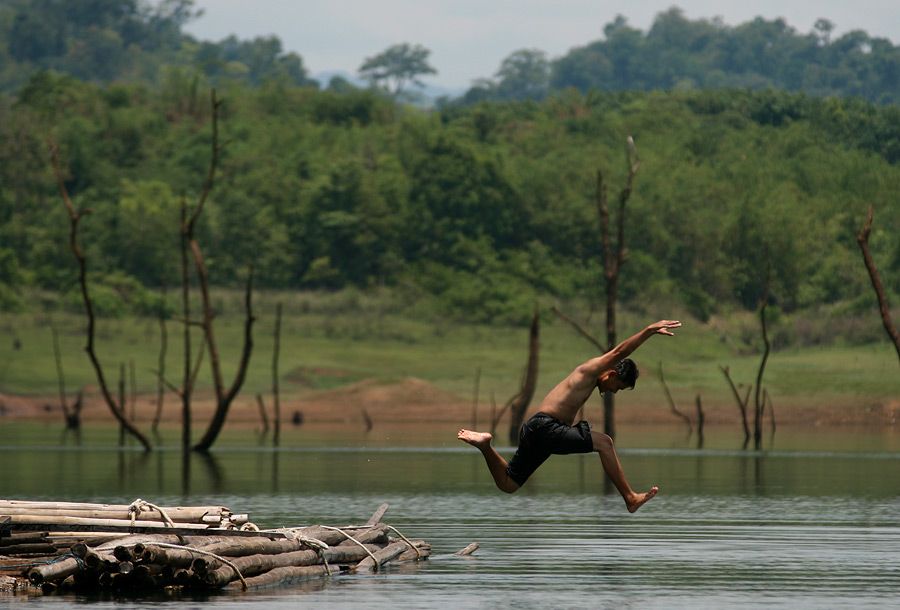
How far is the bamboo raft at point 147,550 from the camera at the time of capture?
1623cm

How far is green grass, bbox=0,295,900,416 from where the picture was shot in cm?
7531

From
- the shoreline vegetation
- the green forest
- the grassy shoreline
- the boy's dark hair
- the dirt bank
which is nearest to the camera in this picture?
the boy's dark hair

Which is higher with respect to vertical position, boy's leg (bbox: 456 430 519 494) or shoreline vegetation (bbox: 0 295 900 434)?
boy's leg (bbox: 456 430 519 494)

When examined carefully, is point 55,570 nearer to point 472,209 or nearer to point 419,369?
point 419,369

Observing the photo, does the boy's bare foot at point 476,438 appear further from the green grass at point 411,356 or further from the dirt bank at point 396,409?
the green grass at point 411,356

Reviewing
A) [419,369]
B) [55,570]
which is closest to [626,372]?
[55,570]

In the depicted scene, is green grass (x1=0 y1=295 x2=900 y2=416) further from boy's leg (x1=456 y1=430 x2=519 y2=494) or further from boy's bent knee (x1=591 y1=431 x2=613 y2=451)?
boy's bent knee (x1=591 y1=431 x2=613 y2=451)

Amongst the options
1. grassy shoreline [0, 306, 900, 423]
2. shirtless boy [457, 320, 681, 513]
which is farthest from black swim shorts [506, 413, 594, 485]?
grassy shoreline [0, 306, 900, 423]

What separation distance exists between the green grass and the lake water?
16301 mm

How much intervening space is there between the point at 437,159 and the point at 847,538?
290ft

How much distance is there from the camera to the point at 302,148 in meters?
126

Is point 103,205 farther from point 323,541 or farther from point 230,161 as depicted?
point 323,541

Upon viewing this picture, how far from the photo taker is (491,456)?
16.9 metres

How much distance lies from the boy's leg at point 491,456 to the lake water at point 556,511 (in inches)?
51.2
